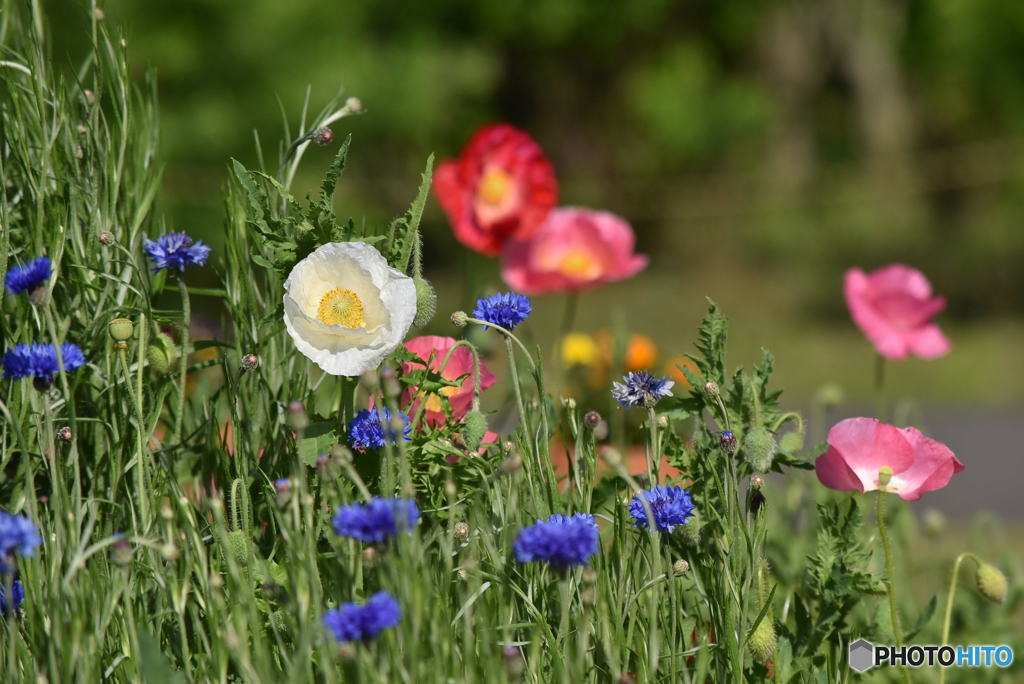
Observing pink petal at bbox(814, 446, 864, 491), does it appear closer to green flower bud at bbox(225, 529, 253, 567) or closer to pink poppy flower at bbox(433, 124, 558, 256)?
green flower bud at bbox(225, 529, 253, 567)

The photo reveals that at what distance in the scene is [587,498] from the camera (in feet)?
4.43

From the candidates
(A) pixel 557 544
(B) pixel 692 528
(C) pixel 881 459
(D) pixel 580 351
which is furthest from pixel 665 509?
(D) pixel 580 351

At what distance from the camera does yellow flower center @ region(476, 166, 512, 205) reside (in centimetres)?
234

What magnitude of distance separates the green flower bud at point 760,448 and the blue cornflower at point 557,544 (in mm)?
317

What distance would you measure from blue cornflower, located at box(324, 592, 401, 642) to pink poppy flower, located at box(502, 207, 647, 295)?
54.6 inches

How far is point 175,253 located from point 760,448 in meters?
0.73

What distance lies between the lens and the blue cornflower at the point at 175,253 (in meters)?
1.43

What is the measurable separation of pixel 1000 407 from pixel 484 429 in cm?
651

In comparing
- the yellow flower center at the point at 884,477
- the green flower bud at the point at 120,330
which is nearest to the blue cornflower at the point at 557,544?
the yellow flower center at the point at 884,477

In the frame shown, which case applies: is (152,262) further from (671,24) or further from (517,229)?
(671,24)

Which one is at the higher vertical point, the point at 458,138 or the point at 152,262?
the point at 458,138

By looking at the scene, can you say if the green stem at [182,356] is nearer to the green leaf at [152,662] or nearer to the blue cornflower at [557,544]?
the green leaf at [152,662]

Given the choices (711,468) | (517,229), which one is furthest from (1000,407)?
(711,468)

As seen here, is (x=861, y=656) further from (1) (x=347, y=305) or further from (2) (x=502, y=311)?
(1) (x=347, y=305)
